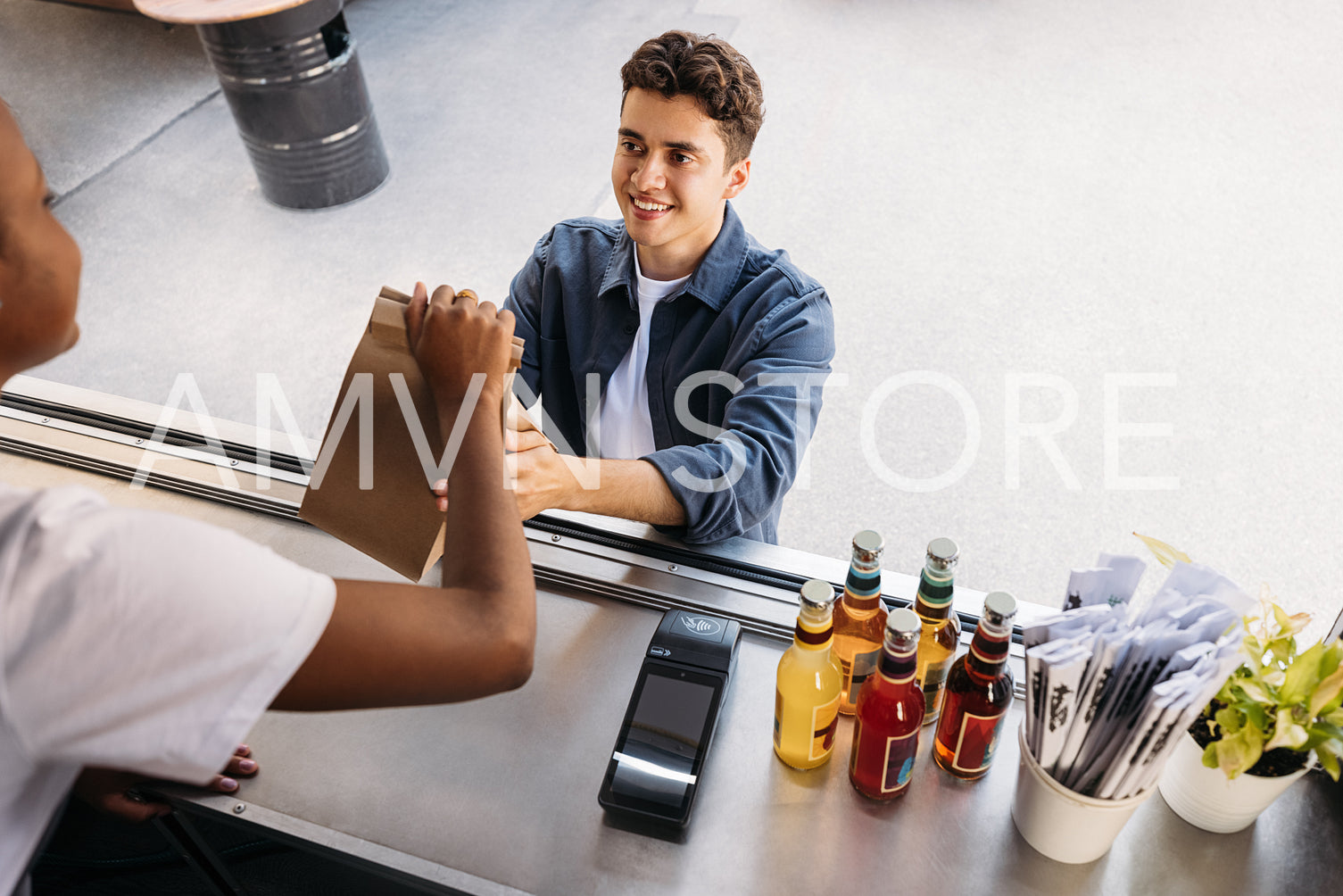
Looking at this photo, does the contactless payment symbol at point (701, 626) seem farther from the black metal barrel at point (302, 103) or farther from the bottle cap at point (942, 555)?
the black metal barrel at point (302, 103)

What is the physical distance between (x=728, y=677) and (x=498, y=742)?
0.24m

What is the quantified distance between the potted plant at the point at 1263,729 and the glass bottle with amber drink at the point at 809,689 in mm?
307

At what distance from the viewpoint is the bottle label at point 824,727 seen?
870mm

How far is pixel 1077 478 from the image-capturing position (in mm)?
2473

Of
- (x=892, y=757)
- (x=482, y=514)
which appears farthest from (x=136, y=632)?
(x=892, y=757)

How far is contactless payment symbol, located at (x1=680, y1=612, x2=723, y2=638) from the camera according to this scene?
3.28 feet

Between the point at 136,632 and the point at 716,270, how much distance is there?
1.04 metres

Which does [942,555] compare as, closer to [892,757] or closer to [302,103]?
[892,757]

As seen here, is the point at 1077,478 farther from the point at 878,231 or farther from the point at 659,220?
the point at 659,220

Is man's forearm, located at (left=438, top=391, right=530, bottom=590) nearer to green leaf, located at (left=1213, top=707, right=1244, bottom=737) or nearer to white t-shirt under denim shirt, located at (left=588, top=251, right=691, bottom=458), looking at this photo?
green leaf, located at (left=1213, top=707, right=1244, bottom=737)

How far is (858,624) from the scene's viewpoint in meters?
A: 0.92

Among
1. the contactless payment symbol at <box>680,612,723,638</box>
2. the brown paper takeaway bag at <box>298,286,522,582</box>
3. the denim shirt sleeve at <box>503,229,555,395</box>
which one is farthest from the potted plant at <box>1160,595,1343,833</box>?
the denim shirt sleeve at <box>503,229,555,395</box>

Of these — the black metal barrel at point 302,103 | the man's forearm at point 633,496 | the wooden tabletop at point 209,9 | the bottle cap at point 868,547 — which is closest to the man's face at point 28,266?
the man's forearm at point 633,496

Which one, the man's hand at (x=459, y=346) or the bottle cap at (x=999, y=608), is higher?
the man's hand at (x=459, y=346)
